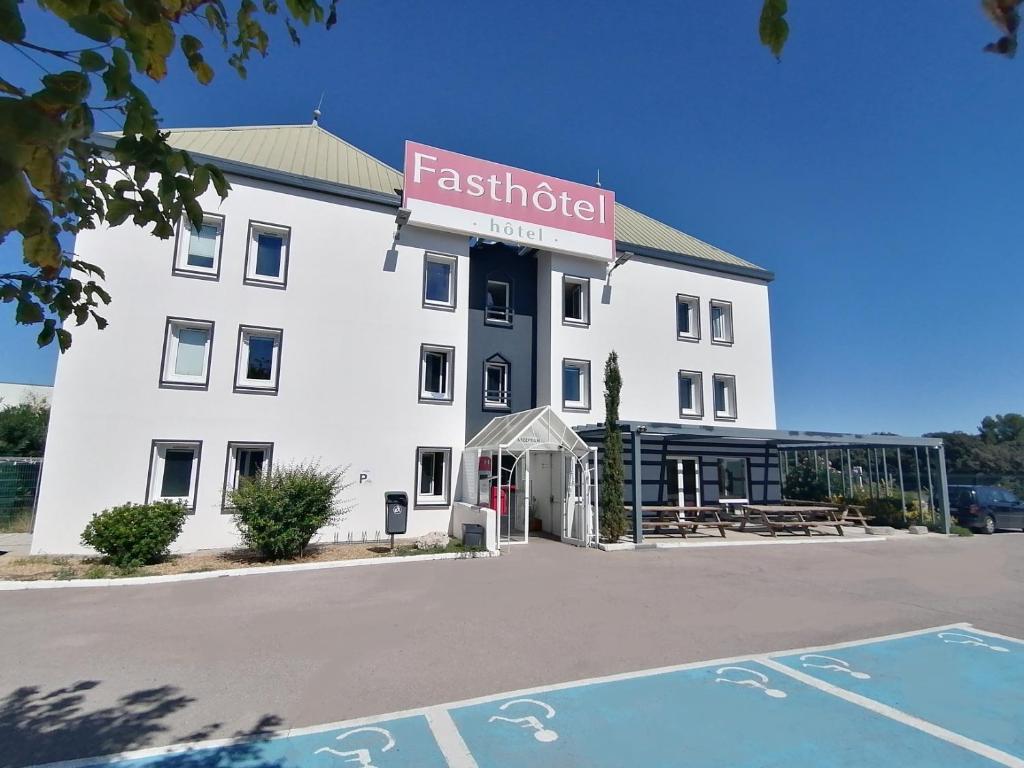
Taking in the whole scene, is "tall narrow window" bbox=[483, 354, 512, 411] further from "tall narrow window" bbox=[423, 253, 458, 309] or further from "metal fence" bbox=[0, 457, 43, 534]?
"metal fence" bbox=[0, 457, 43, 534]

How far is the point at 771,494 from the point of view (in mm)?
21188

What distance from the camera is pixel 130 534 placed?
10.8 metres

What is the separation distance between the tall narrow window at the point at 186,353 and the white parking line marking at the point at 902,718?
13.7m

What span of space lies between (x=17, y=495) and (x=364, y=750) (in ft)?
67.3

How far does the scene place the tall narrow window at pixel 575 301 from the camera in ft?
62.5

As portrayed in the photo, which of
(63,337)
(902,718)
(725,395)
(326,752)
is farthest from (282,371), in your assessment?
(725,395)

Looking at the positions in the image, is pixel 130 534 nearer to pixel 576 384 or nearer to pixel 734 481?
pixel 576 384

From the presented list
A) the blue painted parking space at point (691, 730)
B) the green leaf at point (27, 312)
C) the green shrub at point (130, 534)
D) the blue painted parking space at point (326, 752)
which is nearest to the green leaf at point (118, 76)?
the green leaf at point (27, 312)

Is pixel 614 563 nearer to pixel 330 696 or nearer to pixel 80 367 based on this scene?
pixel 330 696

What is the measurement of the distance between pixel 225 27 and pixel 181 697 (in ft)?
17.4

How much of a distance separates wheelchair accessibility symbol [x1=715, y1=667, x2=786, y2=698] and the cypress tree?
28.9 feet

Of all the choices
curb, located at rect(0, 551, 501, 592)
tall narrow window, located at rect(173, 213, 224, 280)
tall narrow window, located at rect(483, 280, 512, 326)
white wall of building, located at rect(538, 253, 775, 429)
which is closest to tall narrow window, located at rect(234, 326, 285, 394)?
tall narrow window, located at rect(173, 213, 224, 280)

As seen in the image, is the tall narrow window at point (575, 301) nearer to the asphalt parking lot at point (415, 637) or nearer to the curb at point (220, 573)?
the curb at point (220, 573)

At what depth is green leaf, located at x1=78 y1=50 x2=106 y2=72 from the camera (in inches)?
58.0
